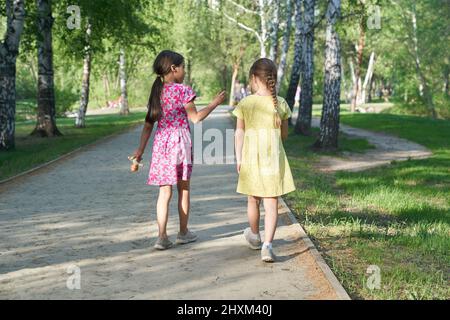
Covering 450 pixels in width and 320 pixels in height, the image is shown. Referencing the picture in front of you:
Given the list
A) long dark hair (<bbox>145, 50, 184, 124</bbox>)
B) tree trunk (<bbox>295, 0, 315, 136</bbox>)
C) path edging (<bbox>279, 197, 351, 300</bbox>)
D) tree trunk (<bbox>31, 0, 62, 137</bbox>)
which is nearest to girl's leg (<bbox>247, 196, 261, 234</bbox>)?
path edging (<bbox>279, 197, 351, 300</bbox>)

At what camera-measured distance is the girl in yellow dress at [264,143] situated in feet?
19.2

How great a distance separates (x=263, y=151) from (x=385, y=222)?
2818 mm

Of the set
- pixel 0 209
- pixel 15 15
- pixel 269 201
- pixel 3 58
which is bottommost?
pixel 0 209

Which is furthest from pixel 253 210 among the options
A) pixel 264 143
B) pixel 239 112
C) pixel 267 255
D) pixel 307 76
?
pixel 307 76

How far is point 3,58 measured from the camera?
15328mm

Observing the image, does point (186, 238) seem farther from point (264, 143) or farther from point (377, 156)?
point (377, 156)

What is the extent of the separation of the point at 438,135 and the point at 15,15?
50.0ft

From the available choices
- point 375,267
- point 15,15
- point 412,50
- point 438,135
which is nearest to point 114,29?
point 15,15

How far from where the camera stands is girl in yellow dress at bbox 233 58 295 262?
587 centimetres

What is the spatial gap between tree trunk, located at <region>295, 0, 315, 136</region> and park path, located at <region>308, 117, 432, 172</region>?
7.60ft

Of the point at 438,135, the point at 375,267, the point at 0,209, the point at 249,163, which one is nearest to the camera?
the point at 375,267

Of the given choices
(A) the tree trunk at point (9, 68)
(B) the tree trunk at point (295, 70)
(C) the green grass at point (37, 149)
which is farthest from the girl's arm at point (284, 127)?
(B) the tree trunk at point (295, 70)

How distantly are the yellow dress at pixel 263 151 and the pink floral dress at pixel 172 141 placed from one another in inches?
23.6
